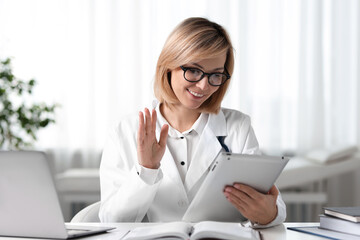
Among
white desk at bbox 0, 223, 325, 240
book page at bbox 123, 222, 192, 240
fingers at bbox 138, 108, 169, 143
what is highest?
fingers at bbox 138, 108, 169, 143

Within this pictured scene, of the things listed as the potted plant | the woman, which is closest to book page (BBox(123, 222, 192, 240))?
the woman

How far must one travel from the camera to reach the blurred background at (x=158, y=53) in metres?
4.29

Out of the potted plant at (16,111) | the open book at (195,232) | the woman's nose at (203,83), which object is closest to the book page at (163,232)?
the open book at (195,232)

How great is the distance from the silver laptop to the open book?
0.20m

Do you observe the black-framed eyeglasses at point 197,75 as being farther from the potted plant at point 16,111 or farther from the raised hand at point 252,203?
the potted plant at point 16,111

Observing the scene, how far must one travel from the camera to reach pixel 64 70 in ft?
14.3

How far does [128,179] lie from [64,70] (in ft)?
9.36

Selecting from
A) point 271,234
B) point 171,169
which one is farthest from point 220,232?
point 171,169

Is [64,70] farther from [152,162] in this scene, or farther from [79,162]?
[152,162]

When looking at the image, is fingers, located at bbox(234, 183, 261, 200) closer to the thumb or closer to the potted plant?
the thumb

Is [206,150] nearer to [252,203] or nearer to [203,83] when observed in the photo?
[203,83]

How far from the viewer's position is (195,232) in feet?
4.05

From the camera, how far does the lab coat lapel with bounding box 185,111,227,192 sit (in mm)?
1846

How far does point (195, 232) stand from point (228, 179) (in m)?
0.28
